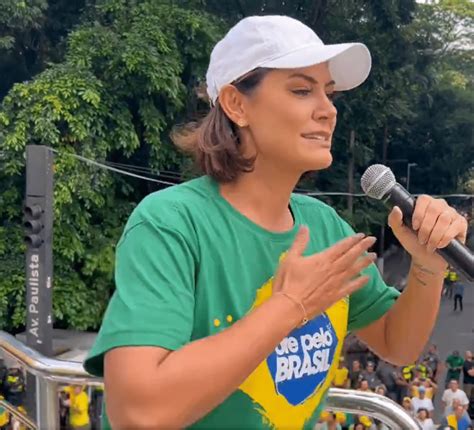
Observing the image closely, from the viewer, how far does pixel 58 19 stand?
1316 cm

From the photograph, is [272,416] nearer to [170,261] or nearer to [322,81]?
[170,261]

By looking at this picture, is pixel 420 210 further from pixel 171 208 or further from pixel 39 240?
pixel 39 240

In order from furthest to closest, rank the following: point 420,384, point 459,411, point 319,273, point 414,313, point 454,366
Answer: point 454,366
point 420,384
point 459,411
point 414,313
point 319,273

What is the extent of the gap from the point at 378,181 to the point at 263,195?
0.23 meters

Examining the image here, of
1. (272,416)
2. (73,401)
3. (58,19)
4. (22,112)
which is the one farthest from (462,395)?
(58,19)

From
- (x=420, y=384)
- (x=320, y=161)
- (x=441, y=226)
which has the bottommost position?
(x=420, y=384)

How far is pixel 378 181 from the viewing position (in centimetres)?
131

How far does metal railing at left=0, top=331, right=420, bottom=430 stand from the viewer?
4.81 ft

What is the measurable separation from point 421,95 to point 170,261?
644 inches

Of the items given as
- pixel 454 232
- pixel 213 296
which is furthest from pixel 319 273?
pixel 454 232

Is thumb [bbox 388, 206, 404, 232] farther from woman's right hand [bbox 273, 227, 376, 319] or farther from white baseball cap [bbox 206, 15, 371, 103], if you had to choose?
white baseball cap [bbox 206, 15, 371, 103]

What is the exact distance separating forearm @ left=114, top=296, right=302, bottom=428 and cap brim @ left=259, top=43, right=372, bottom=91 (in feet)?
1.41

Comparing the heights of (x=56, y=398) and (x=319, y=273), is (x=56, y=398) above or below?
A: below

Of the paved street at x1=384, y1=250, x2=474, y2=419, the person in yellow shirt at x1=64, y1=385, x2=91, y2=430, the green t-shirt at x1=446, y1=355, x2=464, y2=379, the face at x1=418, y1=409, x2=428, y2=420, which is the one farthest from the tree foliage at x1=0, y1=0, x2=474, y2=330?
the face at x1=418, y1=409, x2=428, y2=420
